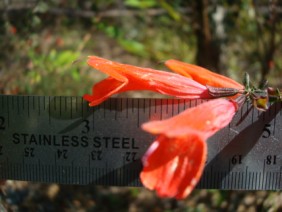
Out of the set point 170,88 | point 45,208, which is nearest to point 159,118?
point 170,88

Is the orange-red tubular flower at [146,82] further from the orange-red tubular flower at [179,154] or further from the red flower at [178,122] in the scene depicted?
the orange-red tubular flower at [179,154]

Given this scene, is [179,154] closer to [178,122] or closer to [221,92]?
[178,122]

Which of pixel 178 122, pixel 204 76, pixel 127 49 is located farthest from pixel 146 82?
pixel 127 49

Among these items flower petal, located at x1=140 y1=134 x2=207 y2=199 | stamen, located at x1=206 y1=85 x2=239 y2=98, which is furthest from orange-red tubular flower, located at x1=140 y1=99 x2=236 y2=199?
stamen, located at x1=206 y1=85 x2=239 y2=98

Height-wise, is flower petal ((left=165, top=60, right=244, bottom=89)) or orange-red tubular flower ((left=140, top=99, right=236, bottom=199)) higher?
flower petal ((left=165, top=60, right=244, bottom=89))

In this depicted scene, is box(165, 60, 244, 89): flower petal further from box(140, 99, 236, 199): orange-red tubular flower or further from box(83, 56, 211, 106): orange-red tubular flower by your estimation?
box(140, 99, 236, 199): orange-red tubular flower

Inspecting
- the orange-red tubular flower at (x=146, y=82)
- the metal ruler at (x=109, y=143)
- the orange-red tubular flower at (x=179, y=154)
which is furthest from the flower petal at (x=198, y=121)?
the metal ruler at (x=109, y=143)
